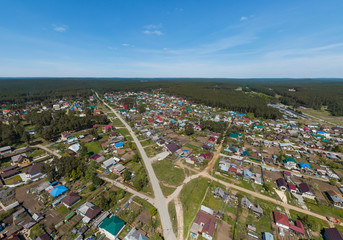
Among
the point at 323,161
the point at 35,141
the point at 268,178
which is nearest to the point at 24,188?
the point at 35,141

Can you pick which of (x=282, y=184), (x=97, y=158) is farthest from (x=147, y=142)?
(x=282, y=184)

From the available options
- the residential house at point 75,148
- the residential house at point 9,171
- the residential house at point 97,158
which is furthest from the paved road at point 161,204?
the residential house at point 9,171

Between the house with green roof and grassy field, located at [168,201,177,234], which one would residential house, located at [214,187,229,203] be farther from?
the house with green roof

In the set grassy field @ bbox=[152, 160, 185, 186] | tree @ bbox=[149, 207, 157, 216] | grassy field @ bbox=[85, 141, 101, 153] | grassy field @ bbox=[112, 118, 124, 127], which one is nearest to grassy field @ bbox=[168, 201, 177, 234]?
tree @ bbox=[149, 207, 157, 216]

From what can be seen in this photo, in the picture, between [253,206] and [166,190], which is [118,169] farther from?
[253,206]

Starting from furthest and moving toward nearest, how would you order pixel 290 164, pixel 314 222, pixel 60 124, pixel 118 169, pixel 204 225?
pixel 60 124 < pixel 290 164 < pixel 118 169 < pixel 314 222 < pixel 204 225

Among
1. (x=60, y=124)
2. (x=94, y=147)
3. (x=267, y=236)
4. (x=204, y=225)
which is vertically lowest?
(x=94, y=147)

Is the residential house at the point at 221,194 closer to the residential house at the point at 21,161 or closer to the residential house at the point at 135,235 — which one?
the residential house at the point at 135,235
